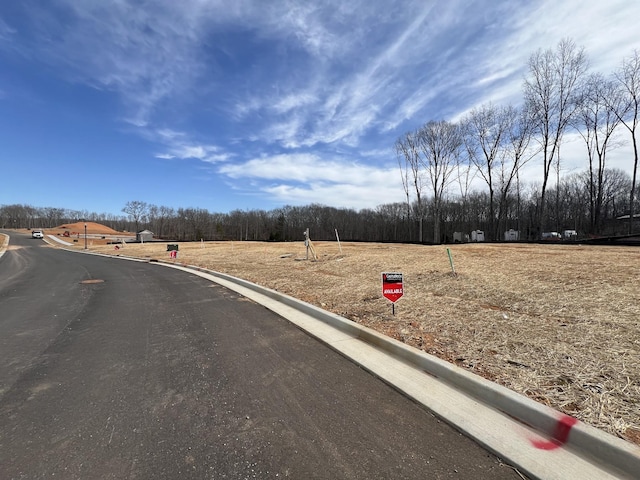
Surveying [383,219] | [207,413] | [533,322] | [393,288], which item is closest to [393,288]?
[393,288]

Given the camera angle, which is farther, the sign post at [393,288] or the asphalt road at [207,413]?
the sign post at [393,288]

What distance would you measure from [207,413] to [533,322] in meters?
5.08

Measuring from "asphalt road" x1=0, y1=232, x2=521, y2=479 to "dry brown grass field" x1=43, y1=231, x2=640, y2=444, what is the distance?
120 centimetres

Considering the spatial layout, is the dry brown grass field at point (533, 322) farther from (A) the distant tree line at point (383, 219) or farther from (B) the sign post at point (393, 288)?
(A) the distant tree line at point (383, 219)

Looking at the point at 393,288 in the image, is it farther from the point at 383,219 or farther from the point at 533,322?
the point at 383,219

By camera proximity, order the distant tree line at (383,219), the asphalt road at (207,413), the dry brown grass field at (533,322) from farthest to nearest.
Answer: the distant tree line at (383,219), the dry brown grass field at (533,322), the asphalt road at (207,413)

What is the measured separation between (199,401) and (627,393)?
4.12m

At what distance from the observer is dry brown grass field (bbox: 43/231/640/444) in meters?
3.15

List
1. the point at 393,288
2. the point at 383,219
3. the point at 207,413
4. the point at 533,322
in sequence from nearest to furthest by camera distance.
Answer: the point at 207,413
the point at 533,322
the point at 393,288
the point at 383,219

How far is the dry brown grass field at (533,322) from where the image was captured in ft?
10.3

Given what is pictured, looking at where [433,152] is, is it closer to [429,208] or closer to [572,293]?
[429,208]

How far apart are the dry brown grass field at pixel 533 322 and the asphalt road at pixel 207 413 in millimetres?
1204

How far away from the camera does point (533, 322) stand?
531cm

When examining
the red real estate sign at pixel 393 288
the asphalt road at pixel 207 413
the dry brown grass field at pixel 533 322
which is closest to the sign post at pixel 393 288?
the red real estate sign at pixel 393 288
